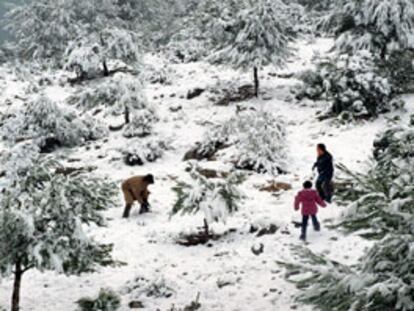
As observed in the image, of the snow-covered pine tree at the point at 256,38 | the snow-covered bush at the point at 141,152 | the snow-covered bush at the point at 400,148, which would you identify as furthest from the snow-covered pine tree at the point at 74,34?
the snow-covered bush at the point at 400,148

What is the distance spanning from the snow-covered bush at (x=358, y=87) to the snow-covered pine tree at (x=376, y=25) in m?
1.26

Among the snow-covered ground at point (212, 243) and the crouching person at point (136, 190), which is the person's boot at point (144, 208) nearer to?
the crouching person at point (136, 190)

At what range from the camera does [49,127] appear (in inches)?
908

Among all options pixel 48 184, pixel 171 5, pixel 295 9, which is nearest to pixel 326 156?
pixel 48 184

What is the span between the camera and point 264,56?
2378cm

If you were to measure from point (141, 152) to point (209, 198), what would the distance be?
291 inches

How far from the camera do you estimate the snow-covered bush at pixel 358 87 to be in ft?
67.7

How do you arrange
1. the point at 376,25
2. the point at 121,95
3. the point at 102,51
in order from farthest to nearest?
the point at 102,51 → the point at 121,95 → the point at 376,25

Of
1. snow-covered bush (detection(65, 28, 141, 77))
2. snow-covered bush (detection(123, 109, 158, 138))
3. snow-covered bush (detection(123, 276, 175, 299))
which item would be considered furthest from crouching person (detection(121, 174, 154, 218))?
snow-covered bush (detection(65, 28, 141, 77))

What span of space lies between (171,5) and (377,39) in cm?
3001

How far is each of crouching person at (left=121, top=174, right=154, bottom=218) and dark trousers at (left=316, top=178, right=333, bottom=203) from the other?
428 cm

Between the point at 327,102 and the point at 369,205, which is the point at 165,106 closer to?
the point at 327,102

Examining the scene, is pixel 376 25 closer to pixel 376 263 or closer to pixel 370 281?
pixel 376 263

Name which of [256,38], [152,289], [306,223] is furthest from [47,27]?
[152,289]
